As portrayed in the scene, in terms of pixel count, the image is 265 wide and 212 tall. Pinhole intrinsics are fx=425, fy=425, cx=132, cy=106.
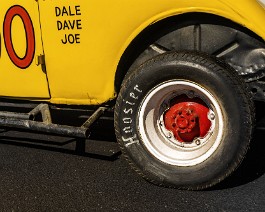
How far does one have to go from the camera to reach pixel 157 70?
280cm

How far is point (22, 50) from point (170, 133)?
130 cm

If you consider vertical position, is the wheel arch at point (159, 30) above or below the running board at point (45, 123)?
above

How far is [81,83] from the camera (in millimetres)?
3164

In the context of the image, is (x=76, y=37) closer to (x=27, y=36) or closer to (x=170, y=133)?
(x=27, y=36)

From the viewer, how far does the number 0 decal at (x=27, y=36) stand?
3.17 meters

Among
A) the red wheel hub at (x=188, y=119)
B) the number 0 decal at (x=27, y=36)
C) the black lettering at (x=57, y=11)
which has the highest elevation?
the black lettering at (x=57, y=11)

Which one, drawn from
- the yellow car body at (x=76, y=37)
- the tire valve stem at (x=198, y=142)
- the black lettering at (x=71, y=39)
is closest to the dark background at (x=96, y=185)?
the tire valve stem at (x=198, y=142)

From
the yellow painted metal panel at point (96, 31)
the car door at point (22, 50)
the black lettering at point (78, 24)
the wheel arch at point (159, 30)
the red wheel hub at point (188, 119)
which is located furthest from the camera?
the car door at point (22, 50)

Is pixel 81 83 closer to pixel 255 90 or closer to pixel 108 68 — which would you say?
pixel 108 68

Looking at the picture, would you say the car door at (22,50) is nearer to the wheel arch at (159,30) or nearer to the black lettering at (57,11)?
the black lettering at (57,11)

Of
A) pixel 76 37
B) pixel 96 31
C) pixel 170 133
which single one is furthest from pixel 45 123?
pixel 170 133

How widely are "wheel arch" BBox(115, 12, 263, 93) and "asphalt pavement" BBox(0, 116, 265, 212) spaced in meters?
0.69

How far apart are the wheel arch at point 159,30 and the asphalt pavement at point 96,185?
27.1 inches

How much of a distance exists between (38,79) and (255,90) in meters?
1.62
